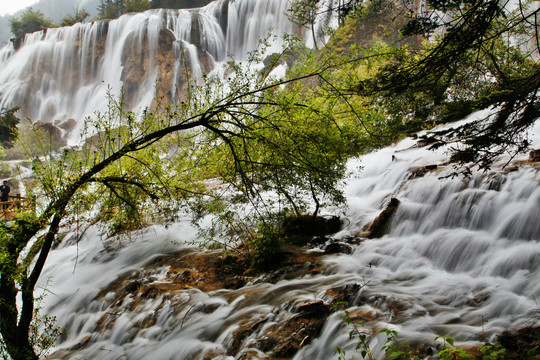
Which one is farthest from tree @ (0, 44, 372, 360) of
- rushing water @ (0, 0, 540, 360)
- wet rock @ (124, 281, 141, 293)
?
wet rock @ (124, 281, 141, 293)

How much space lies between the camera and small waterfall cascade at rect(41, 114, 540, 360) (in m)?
3.94

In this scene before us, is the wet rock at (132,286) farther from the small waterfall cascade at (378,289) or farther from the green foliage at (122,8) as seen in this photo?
the green foliage at (122,8)

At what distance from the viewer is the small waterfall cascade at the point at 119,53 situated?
27688mm

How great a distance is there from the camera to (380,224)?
6863 mm

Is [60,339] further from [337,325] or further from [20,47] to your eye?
[20,47]

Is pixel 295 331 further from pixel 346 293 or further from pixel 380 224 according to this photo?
pixel 380 224

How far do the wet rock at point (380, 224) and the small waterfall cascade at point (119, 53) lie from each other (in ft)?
75.4

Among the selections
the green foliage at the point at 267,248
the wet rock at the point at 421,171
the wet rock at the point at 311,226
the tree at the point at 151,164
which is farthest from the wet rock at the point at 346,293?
the wet rock at the point at 421,171

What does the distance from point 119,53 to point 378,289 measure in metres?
30.5

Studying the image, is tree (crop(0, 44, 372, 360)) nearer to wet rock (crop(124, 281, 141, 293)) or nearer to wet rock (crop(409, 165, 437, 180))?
wet rock (crop(124, 281, 141, 293))

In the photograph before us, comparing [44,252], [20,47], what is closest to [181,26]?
[20,47]

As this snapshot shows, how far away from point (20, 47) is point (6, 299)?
36814 millimetres

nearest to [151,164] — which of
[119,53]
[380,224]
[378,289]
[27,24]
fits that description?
[378,289]

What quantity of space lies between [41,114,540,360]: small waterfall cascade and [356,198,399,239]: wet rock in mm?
99
